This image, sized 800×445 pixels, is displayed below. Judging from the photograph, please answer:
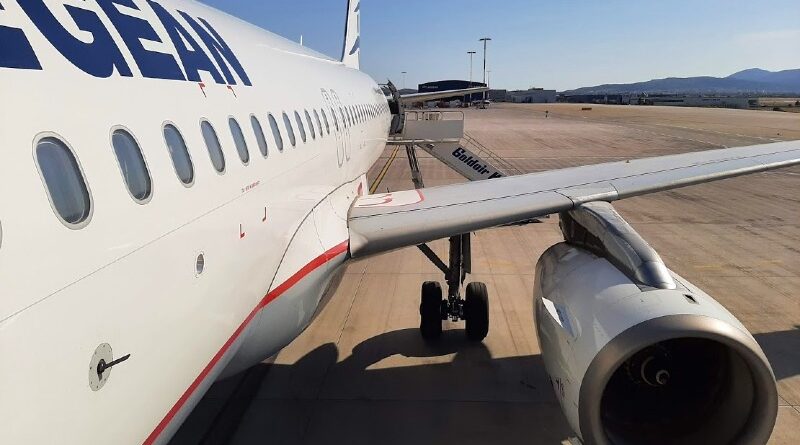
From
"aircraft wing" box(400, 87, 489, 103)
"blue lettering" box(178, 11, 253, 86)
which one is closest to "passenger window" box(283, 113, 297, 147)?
"blue lettering" box(178, 11, 253, 86)

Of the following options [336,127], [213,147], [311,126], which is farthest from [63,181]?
[336,127]

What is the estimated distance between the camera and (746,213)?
56.3 feet

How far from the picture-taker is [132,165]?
9.92 ft

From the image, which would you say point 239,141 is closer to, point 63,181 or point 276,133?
point 276,133

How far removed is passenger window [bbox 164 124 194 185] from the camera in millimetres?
3494

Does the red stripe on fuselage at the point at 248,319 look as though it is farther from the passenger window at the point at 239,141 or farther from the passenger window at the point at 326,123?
the passenger window at the point at 326,123

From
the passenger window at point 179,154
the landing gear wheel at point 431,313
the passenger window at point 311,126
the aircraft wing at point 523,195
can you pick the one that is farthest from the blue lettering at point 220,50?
the landing gear wheel at point 431,313

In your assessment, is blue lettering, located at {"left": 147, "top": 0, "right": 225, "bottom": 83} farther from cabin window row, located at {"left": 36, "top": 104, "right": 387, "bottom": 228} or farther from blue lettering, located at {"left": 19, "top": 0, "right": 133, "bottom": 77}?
blue lettering, located at {"left": 19, "top": 0, "right": 133, "bottom": 77}

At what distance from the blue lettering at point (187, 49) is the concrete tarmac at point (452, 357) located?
152 inches

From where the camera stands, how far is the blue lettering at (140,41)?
332cm

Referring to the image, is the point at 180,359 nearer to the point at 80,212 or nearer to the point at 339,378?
the point at 80,212

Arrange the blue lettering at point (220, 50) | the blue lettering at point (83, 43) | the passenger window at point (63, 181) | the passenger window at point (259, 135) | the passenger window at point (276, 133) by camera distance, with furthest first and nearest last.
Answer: the passenger window at point (276, 133)
the passenger window at point (259, 135)
the blue lettering at point (220, 50)
the blue lettering at point (83, 43)
the passenger window at point (63, 181)

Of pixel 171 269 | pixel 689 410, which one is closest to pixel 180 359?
pixel 171 269

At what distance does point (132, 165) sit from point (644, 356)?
439 cm
